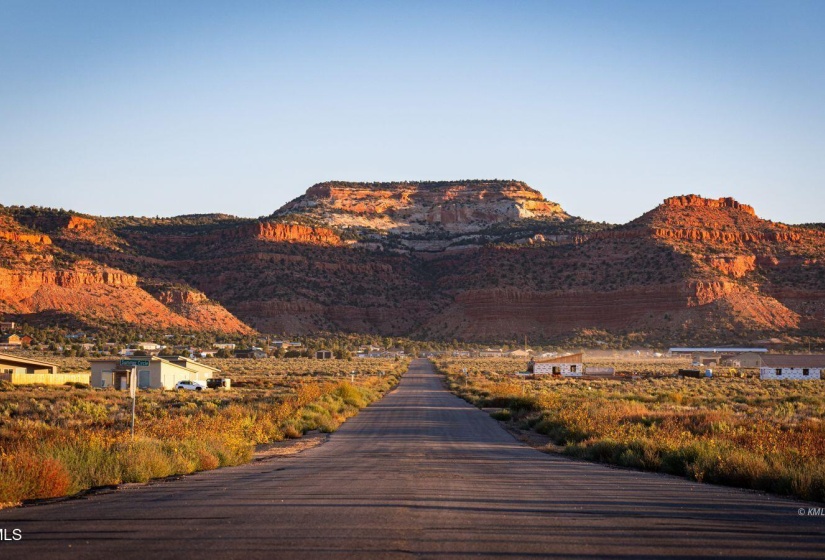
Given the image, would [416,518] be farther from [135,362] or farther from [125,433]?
[125,433]

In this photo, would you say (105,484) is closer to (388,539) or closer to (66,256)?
(388,539)

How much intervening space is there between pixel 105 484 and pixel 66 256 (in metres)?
110

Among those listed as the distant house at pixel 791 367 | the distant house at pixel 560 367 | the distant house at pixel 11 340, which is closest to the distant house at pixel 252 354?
the distant house at pixel 11 340

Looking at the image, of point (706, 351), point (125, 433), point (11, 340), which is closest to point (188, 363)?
point (125, 433)

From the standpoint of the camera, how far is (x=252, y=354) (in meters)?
103

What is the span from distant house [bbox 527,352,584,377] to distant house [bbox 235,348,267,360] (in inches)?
1630

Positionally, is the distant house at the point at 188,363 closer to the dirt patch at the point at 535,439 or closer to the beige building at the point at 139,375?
the beige building at the point at 139,375

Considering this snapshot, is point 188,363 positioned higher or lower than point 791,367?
higher

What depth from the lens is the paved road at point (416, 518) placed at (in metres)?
7.82

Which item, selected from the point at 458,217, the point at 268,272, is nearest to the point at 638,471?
the point at 268,272

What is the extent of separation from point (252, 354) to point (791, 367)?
63615 mm

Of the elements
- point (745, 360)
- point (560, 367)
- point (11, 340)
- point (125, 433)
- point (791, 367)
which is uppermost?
point (125, 433)

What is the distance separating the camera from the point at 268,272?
134m

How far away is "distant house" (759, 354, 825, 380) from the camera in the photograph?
222 ft
